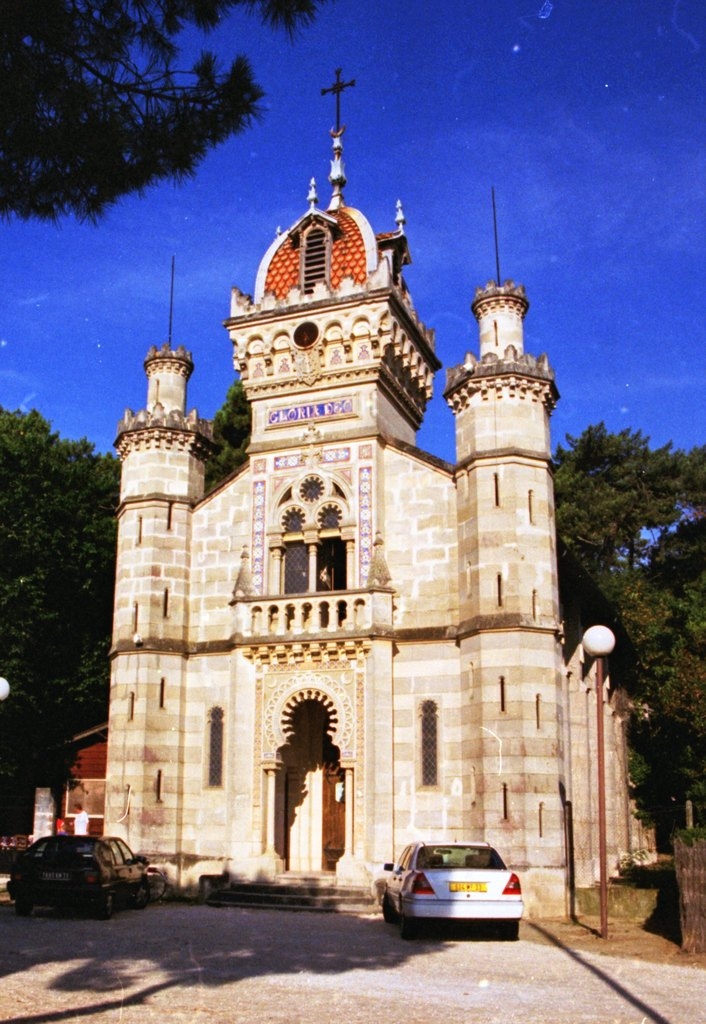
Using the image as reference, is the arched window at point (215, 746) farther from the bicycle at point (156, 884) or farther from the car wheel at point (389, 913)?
the car wheel at point (389, 913)

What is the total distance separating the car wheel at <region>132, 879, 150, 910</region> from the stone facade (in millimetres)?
2539

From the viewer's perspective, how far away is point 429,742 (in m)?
23.7

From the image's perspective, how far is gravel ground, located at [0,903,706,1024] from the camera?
403 inches

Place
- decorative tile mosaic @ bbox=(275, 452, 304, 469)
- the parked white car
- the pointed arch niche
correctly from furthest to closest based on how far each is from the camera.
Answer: decorative tile mosaic @ bbox=(275, 452, 304, 469) → the pointed arch niche → the parked white car

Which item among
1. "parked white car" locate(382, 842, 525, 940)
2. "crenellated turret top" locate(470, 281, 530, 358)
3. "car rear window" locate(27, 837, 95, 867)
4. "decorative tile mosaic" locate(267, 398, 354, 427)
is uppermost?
"crenellated turret top" locate(470, 281, 530, 358)

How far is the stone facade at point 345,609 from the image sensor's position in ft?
74.8

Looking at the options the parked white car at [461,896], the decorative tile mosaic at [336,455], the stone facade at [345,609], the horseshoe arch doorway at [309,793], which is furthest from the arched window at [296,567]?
the parked white car at [461,896]

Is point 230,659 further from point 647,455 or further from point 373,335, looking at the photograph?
point 647,455

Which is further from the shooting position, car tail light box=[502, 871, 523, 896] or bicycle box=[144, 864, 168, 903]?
bicycle box=[144, 864, 168, 903]

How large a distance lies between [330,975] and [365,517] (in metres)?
14.0

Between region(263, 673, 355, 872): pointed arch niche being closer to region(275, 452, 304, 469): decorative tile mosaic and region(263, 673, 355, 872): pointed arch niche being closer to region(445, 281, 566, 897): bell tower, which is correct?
region(445, 281, 566, 897): bell tower

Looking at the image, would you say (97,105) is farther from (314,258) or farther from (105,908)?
(314,258)

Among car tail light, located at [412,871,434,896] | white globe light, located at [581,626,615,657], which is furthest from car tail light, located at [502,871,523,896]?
white globe light, located at [581,626,615,657]

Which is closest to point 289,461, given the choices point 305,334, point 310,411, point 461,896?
point 310,411
